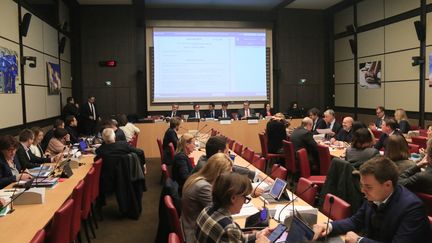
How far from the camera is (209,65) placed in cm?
1281

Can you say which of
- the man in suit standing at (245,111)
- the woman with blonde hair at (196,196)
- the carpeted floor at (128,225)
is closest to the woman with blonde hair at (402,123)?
the man in suit standing at (245,111)

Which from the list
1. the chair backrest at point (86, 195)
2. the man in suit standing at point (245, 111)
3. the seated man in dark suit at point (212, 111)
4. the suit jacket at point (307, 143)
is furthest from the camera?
the seated man in dark suit at point (212, 111)

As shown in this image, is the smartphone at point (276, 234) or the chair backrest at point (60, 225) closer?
the smartphone at point (276, 234)

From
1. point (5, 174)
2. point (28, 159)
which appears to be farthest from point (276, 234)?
point (28, 159)

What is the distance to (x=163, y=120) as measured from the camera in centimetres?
1085

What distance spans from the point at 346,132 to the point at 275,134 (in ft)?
4.24

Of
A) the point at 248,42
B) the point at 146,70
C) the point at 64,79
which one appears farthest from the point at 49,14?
the point at 248,42

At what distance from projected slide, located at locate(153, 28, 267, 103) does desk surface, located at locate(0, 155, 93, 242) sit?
8660mm

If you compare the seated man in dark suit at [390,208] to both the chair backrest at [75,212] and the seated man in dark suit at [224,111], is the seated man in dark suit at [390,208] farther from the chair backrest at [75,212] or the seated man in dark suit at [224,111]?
the seated man in dark suit at [224,111]

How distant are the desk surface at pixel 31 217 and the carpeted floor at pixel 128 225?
3.08 ft

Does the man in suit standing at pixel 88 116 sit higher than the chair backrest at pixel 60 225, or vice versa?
the man in suit standing at pixel 88 116

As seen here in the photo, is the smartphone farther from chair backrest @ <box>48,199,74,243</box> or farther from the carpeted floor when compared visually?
the carpeted floor

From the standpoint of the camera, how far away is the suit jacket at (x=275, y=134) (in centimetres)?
756

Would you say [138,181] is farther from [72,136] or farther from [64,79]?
[64,79]
